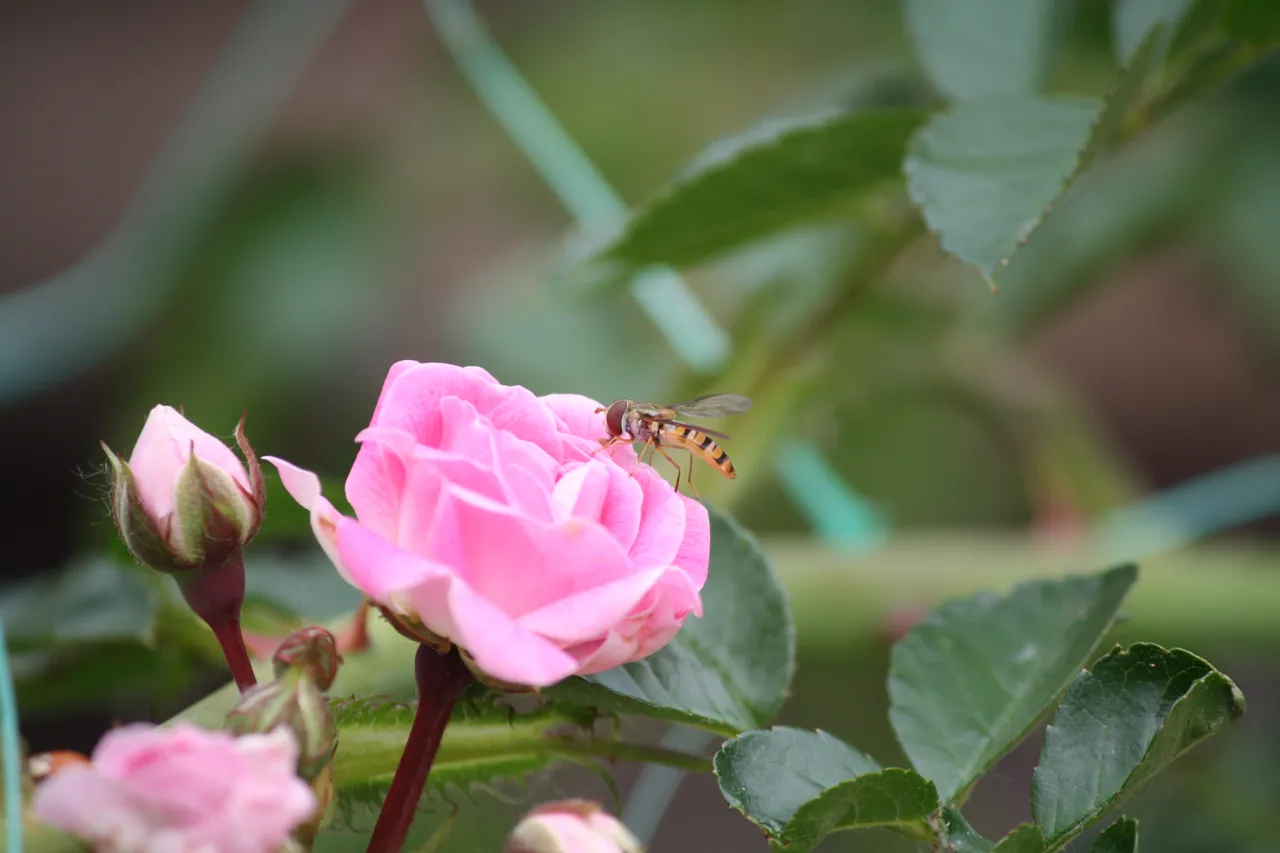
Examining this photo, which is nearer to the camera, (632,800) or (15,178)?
(632,800)

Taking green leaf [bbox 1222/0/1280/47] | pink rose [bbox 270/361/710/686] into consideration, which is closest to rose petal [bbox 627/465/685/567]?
pink rose [bbox 270/361/710/686]

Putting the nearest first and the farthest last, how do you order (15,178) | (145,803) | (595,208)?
1. (145,803)
2. (595,208)
3. (15,178)

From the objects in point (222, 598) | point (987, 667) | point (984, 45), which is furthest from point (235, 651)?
point (984, 45)

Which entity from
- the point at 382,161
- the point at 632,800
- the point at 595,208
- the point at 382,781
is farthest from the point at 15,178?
the point at 382,781

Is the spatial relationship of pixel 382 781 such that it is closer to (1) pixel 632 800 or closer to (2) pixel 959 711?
(2) pixel 959 711

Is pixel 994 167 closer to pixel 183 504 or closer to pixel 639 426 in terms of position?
pixel 639 426

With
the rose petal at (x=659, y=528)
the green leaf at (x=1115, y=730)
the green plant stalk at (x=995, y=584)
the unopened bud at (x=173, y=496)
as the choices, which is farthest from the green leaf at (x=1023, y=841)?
the green plant stalk at (x=995, y=584)

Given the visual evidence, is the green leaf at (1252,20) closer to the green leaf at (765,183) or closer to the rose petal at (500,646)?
the green leaf at (765,183)

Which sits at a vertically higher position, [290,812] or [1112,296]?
[290,812]
